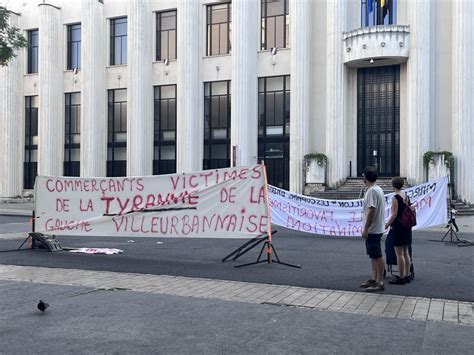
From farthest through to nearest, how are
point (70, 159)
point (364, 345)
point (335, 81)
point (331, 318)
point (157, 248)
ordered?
point (70, 159) → point (335, 81) → point (157, 248) → point (331, 318) → point (364, 345)

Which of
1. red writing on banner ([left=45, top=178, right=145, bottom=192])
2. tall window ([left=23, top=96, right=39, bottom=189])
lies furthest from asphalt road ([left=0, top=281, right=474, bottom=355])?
tall window ([left=23, top=96, right=39, bottom=189])

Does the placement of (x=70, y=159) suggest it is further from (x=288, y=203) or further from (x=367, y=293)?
(x=367, y=293)

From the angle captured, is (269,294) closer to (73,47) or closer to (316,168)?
(316,168)

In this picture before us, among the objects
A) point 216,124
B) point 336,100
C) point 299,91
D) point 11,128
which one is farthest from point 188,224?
point 11,128

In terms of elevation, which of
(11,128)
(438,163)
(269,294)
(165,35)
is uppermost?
(165,35)

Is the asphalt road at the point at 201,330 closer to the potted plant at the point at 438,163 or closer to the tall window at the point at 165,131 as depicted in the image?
the potted plant at the point at 438,163

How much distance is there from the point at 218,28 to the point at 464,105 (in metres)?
15.4

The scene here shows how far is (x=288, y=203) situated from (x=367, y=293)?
7974mm

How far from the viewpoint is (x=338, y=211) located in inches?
609

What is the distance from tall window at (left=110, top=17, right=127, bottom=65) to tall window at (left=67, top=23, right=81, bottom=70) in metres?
2.86

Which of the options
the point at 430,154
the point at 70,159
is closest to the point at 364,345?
the point at 430,154

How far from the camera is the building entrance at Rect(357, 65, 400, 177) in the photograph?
2908 cm

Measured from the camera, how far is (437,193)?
15.1 meters

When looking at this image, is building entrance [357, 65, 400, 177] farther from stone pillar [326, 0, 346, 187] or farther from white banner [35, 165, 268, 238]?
white banner [35, 165, 268, 238]
